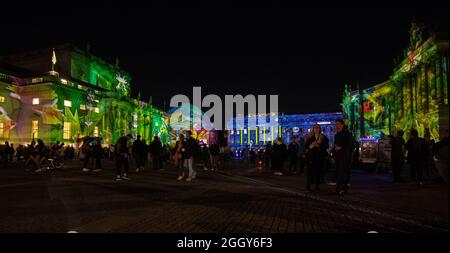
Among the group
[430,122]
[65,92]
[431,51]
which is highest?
[431,51]

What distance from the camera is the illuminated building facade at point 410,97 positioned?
46491 millimetres

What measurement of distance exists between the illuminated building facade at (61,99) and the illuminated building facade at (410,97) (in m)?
46.4

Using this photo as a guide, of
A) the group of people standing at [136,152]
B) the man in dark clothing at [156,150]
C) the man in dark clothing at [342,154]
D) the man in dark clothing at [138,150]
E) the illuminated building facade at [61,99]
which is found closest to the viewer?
the man in dark clothing at [342,154]

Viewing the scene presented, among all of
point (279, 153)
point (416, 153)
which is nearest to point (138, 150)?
point (279, 153)

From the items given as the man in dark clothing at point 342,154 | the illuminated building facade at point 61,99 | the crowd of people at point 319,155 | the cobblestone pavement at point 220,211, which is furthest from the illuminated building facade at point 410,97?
the illuminated building facade at point 61,99

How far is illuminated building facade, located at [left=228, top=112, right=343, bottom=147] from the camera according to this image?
424 feet

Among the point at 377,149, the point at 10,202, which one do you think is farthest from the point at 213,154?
the point at 10,202

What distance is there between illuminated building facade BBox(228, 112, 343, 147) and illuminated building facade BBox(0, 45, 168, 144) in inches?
2499

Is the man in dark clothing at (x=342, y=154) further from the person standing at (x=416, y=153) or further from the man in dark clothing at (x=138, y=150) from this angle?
the man in dark clothing at (x=138, y=150)

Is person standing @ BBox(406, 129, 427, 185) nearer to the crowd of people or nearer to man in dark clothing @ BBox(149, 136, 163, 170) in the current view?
the crowd of people

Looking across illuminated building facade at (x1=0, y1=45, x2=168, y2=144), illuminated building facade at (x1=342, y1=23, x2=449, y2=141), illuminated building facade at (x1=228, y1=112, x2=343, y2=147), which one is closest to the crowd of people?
illuminated building facade at (x1=342, y1=23, x2=449, y2=141)

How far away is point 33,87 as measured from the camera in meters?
48.7

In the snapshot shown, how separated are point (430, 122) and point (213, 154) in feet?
125
